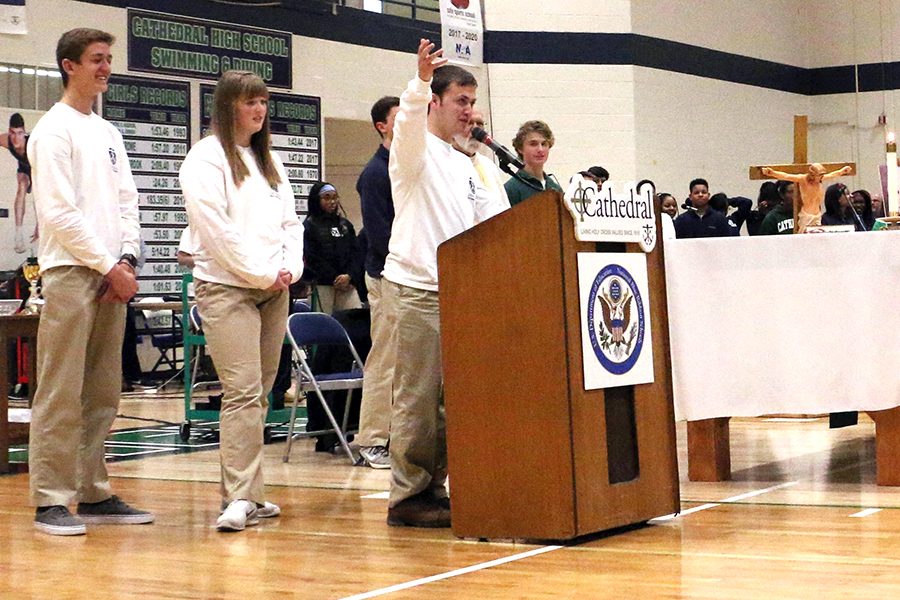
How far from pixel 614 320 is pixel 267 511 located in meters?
1.43

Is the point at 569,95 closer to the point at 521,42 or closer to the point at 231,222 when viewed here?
the point at 521,42

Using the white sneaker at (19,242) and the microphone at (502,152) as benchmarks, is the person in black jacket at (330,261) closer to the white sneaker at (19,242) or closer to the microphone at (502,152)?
the white sneaker at (19,242)

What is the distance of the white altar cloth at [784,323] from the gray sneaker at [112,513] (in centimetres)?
196

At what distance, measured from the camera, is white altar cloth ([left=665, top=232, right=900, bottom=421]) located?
494cm

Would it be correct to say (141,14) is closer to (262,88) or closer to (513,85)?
(513,85)

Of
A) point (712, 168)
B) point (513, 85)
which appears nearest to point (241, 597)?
point (513, 85)

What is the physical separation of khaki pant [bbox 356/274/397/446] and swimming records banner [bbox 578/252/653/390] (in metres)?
1.85

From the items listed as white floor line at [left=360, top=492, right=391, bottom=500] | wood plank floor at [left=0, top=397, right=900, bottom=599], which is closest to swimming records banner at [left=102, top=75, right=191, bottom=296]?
wood plank floor at [left=0, top=397, right=900, bottom=599]

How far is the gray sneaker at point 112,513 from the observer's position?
15.5 ft

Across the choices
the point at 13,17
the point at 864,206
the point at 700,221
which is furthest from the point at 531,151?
the point at 864,206

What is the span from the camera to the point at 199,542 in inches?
168

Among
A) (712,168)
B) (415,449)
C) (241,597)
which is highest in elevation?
(712,168)

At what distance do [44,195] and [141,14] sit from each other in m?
6.83

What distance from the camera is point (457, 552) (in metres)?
3.98
